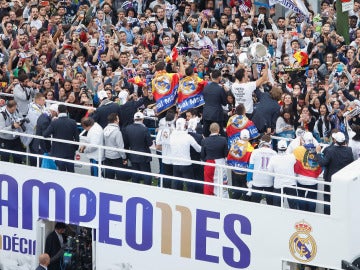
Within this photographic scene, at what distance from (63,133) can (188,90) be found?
2.69 metres

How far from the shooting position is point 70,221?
2648 centimetres

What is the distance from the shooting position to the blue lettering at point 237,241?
2481 centimetres

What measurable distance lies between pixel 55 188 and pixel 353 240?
5732mm

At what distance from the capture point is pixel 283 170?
81.6ft

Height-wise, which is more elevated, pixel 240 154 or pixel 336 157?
pixel 336 157

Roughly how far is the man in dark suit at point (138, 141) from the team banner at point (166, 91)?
164 cm

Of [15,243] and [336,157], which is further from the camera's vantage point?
[15,243]

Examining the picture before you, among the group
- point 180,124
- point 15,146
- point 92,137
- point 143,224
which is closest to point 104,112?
point 92,137

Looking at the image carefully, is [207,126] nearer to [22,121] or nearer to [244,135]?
[244,135]

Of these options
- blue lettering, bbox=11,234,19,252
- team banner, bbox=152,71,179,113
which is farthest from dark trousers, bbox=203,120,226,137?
blue lettering, bbox=11,234,19,252

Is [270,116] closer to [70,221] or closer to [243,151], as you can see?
[243,151]

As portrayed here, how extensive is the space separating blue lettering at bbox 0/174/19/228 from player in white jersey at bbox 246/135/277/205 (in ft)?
14.8

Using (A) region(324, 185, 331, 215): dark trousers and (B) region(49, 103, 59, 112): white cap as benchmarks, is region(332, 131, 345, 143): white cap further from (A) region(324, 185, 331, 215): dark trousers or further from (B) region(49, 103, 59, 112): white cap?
(B) region(49, 103, 59, 112): white cap

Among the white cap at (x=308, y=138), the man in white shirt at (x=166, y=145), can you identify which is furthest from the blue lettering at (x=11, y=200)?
the white cap at (x=308, y=138)
